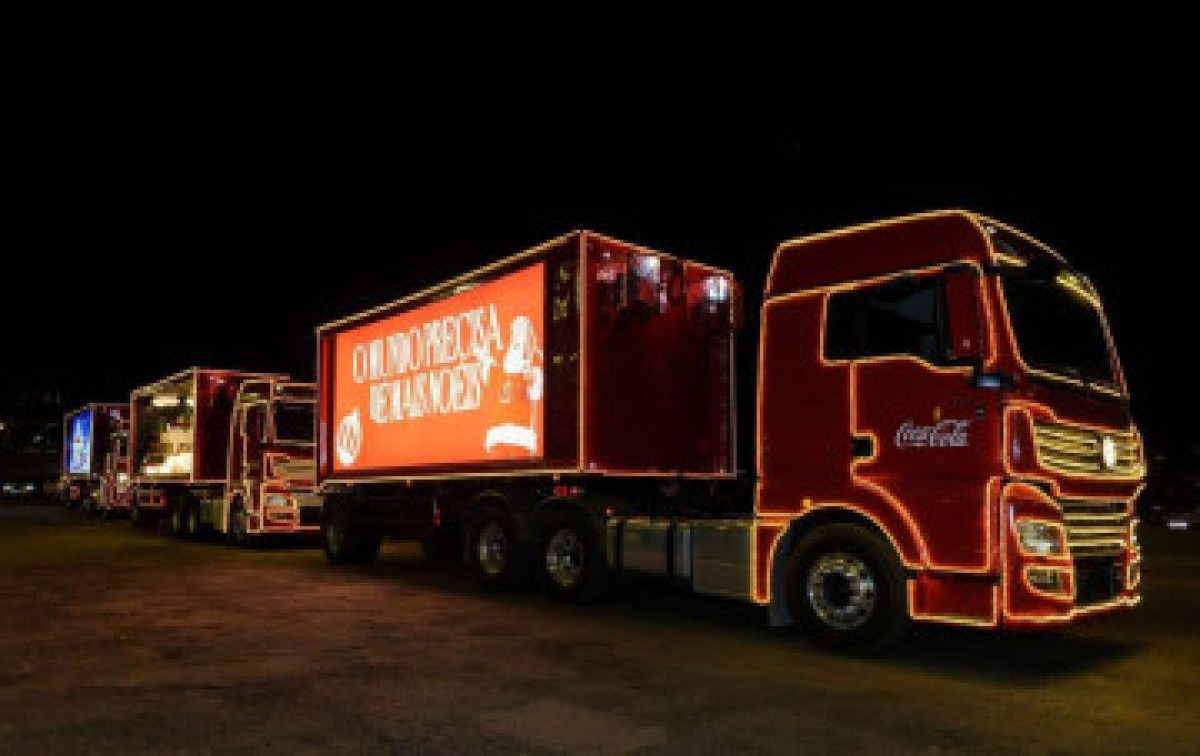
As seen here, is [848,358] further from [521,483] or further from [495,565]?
[495,565]

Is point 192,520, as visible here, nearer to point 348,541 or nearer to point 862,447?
point 348,541

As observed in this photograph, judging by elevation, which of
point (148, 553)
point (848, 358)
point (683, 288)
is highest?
point (683, 288)

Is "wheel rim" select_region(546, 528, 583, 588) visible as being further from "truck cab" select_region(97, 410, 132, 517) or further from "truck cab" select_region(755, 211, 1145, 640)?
"truck cab" select_region(97, 410, 132, 517)

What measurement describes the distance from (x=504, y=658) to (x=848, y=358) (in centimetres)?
339

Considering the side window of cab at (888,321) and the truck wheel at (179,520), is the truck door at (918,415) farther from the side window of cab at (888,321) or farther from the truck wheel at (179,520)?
the truck wheel at (179,520)

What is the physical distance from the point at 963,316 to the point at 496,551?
20.0 feet

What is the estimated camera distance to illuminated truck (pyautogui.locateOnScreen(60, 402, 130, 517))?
91.7 feet

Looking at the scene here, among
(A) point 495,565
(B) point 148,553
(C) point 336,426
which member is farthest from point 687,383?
(B) point 148,553

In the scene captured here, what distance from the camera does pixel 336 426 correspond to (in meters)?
15.0

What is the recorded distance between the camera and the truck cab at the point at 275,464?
1711 centimetres

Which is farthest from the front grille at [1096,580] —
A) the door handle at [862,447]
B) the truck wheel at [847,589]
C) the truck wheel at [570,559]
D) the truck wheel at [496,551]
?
the truck wheel at [496,551]

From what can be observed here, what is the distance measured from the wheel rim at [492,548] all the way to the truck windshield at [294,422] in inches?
286

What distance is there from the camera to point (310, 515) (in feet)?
57.1

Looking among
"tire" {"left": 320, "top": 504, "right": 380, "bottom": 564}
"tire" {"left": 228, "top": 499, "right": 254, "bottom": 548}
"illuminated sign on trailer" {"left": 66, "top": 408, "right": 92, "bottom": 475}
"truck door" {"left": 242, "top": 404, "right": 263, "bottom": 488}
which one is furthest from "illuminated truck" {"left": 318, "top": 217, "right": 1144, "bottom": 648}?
"illuminated sign on trailer" {"left": 66, "top": 408, "right": 92, "bottom": 475}
